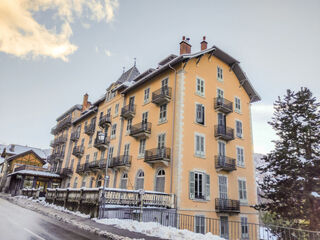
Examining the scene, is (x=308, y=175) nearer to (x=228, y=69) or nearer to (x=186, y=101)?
(x=186, y=101)

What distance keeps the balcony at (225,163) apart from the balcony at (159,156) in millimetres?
4934

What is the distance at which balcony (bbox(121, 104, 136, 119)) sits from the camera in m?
27.7

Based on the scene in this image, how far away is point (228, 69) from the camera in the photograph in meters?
28.7

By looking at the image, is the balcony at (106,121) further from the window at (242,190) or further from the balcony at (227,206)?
the window at (242,190)

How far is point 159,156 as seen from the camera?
21.3 metres

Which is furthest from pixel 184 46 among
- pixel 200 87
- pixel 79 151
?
pixel 79 151

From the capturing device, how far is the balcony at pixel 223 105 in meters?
24.7

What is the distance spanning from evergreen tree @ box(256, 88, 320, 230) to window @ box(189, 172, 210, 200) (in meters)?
4.97

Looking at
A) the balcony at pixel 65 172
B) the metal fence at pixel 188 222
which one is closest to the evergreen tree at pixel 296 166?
the metal fence at pixel 188 222

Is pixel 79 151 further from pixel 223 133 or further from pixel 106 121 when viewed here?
pixel 223 133

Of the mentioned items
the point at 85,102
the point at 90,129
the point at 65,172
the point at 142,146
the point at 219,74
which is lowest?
the point at 65,172

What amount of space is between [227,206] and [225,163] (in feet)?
12.8

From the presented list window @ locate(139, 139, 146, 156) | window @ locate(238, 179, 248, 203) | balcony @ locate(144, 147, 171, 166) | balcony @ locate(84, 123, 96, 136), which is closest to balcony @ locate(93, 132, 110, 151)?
balcony @ locate(84, 123, 96, 136)

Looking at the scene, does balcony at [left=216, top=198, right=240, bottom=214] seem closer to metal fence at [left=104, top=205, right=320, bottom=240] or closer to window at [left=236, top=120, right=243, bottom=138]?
metal fence at [left=104, top=205, right=320, bottom=240]
